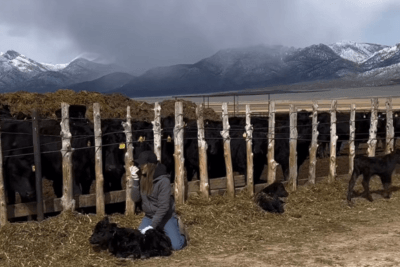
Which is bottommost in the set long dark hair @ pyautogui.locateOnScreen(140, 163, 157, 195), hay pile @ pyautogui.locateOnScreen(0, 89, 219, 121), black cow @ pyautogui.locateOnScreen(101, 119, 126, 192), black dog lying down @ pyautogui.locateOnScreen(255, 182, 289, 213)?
black dog lying down @ pyautogui.locateOnScreen(255, 182, 289, 213)

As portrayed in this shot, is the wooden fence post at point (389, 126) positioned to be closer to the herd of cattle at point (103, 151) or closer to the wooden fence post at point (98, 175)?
the herd of cattle at point (103, 151)

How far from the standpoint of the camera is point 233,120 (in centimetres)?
1744

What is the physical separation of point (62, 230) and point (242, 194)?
15.5 ft

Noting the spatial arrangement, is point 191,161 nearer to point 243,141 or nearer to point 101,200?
point 243,141

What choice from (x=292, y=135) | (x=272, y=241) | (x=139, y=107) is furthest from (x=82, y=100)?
(x=272, y=241)

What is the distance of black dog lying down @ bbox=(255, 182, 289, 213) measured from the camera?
11.4 m

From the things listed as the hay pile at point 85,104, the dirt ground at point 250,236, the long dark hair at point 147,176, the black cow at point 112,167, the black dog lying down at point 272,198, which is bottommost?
the dirt ground at point 250,236

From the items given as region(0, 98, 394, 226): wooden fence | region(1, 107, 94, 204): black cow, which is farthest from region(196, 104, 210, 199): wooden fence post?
region(1, 107, 94, 204): black cow

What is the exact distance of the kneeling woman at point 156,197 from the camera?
8.54 metres

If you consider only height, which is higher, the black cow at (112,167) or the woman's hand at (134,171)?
the woman's hand at (134,171)

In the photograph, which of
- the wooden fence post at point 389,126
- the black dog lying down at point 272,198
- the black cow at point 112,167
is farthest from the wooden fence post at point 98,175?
the wooden fence post at point 389,126

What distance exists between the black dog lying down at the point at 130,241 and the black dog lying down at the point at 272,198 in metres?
3.47

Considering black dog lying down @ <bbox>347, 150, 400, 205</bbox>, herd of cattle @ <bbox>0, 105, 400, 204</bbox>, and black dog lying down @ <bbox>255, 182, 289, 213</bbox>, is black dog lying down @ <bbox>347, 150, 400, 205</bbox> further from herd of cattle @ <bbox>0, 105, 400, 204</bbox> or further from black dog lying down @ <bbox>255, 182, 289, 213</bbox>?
herd of cattle @ <bbox>0, 105, 400, 204</bbox>

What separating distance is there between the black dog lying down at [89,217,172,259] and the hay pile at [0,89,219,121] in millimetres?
10428
